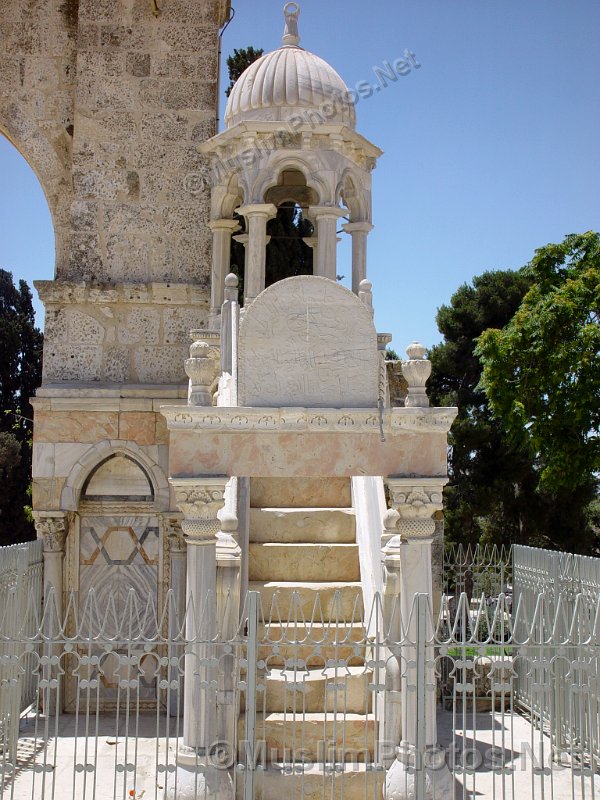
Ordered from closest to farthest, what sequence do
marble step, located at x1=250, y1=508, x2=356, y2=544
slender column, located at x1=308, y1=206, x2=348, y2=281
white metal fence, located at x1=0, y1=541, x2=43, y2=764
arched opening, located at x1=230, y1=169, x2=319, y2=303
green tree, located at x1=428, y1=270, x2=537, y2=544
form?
white metal fence, located at x1=0, y1=541, x2=43, y2=764
marble step, located at x1=250, y1=508, x2=356, y2=544
slender column, located at x1=308, y1=206, x2=348, y2=281
arched opening, located at x1=230, y1=169, x2=319, y2=303
green tree, located at x1=428, y1=270, x2=537, y2=544

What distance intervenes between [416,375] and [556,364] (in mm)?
6184

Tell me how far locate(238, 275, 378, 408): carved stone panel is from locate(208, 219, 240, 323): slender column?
14.5 feet

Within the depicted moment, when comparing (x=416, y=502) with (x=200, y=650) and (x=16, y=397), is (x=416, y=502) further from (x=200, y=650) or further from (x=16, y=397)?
(x=16, y=397)

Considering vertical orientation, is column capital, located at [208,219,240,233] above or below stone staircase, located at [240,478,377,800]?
above

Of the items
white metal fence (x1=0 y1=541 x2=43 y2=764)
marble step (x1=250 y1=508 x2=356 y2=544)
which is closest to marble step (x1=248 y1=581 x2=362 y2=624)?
marble step (x1=250 y1=508 x2=356 y2=544)

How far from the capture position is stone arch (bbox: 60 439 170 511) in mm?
11805

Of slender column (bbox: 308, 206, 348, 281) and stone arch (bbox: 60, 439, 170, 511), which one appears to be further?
stone arch (bbox: 60, 439, 170, 511)

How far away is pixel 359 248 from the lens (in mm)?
11648

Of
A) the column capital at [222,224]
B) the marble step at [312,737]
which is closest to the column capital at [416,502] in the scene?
the marble step at [312,737]

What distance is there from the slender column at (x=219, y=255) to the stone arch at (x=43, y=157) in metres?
2.29

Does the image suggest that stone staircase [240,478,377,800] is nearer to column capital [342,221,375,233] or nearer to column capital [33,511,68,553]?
column capital [33,511,68,553]

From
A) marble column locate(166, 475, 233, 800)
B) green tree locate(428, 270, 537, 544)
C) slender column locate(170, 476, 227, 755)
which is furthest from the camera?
green tree locate(428, 270, 537, 544)

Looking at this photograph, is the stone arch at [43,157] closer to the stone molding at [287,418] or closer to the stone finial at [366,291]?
the stone finial at [366,291]

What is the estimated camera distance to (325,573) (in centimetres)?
938
